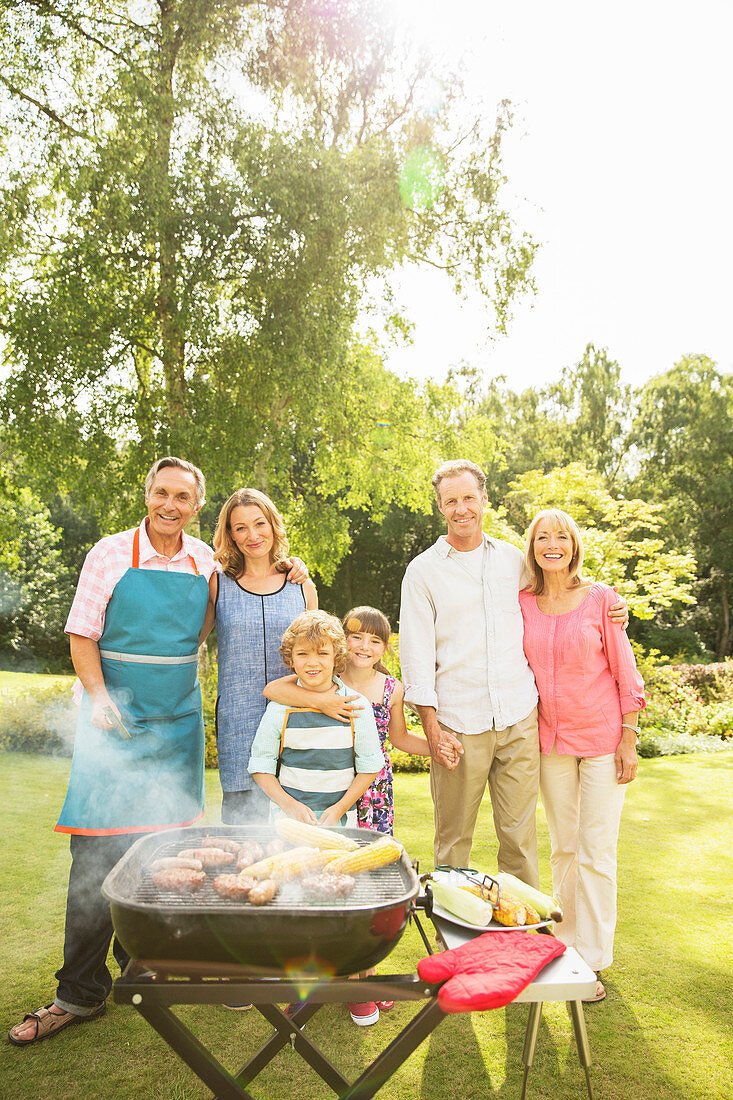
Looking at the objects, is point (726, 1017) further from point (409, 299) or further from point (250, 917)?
point (409, 299)

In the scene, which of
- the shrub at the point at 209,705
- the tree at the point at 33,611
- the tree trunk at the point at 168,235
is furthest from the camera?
the tree at the point at 33,611

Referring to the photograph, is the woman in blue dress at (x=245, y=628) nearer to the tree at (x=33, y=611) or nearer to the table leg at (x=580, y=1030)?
the table leg at (x=580, y=1030)

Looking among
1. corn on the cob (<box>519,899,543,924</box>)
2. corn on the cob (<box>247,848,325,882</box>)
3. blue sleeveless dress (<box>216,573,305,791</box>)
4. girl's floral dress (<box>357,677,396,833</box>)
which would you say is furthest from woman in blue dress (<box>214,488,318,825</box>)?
corn on the cob (<box>519,899,543,924</box>)

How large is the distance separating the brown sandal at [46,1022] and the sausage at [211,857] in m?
1.38

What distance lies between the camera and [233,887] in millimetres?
1764

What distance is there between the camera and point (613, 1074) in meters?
2.56

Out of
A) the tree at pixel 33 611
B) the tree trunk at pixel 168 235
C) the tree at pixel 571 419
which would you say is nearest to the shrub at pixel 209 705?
the tree trunk at pixel 168 235

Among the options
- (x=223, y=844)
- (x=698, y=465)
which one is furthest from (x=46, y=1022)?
(x=698, y=465)

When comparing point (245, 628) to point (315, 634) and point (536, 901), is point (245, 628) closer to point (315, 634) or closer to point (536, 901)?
point (315, 634)

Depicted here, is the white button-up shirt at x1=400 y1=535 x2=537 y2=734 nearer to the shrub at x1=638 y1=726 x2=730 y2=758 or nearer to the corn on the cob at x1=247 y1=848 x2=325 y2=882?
the corn on the cob at x1=247 y1=848 x2=325 y2=882

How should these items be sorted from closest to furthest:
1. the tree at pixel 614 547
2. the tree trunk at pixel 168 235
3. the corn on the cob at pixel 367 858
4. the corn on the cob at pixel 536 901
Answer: the corn on the cob at pixel 367 858, the corn on the cob at pixel 536 901, the tree trunk at pixel 168 235, the tree at pixel 614 547

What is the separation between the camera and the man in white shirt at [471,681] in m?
2.98

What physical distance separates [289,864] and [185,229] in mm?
8414

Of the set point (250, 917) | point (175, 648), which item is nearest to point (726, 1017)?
point (250, 917)
